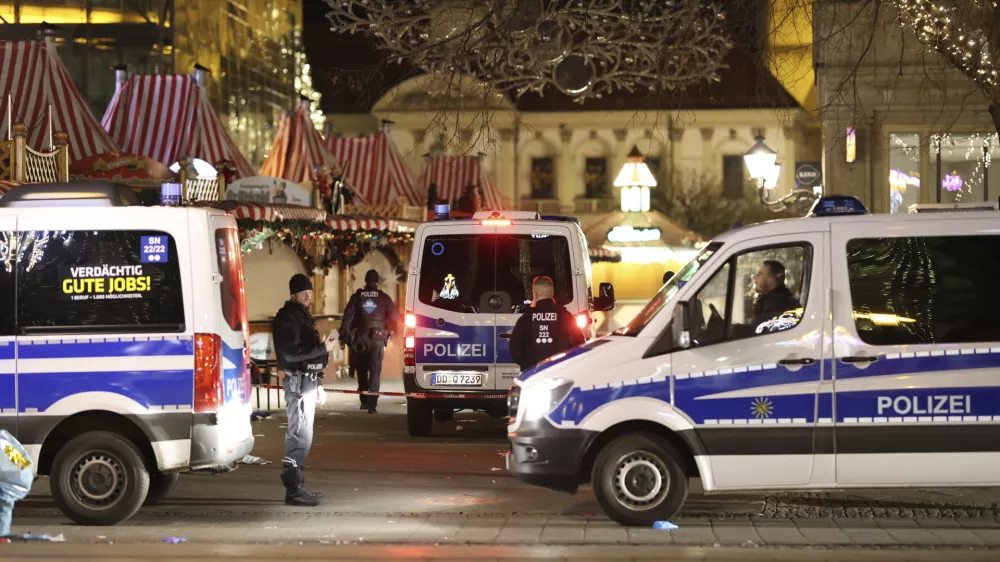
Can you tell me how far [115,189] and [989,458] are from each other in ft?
20.4

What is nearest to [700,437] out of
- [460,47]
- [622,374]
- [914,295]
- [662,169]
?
[622,374]

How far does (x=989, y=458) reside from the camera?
33.5ft

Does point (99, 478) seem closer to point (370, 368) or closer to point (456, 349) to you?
point (456, 349)

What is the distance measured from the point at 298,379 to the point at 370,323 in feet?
30.7

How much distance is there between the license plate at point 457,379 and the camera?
1694 centimetres

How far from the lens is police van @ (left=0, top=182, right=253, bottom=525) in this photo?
418 inches

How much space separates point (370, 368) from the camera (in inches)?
839

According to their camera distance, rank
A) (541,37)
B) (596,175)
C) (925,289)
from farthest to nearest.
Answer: (596,175) < (541,37) < (925,289)

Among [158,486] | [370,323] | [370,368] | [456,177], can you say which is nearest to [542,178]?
[456,177]

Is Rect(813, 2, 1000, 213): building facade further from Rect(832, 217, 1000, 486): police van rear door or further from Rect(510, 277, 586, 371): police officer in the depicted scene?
Rect(832, 217, 1000, 486): police van rear door

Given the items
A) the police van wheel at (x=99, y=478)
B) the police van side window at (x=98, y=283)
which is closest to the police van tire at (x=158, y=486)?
the police van wheel at (x=99, y=478)

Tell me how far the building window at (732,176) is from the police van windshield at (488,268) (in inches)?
2397

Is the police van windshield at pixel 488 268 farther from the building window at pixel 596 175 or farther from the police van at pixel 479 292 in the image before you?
the building window at pixel 596 175

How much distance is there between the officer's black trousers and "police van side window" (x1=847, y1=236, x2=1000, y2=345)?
37.6 ft
